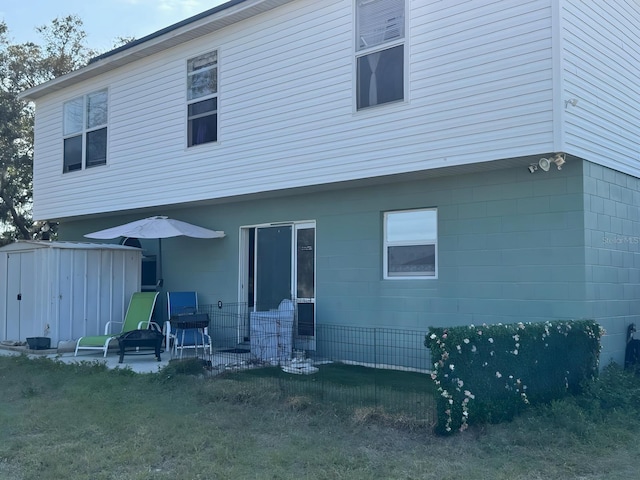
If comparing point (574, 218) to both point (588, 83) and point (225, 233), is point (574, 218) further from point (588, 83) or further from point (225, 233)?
point (225, 233)

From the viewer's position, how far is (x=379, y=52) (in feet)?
30.3

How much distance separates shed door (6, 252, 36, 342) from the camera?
12.2m

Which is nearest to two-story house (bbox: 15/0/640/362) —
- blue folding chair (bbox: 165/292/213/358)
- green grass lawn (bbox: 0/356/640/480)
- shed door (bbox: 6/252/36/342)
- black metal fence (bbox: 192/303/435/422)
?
black metal fence (bbox: 192/303/435/422)

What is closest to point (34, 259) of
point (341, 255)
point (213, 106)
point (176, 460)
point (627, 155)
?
point (213, 106)

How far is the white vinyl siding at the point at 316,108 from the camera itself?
785 centimetres

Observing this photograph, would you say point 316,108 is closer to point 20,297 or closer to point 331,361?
point 331,361

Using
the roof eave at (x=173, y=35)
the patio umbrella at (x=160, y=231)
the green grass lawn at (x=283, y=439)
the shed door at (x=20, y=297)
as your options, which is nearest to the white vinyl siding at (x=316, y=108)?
the roof eave at (x=173, y=35)

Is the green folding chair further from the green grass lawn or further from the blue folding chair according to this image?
the green grass lawn

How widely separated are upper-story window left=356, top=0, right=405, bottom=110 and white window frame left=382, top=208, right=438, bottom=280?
1.65 m

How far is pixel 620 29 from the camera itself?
359 inches

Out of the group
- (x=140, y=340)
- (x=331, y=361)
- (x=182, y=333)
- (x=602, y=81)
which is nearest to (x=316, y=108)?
(x=331, y=361)

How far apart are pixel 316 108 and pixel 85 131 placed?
258 inches

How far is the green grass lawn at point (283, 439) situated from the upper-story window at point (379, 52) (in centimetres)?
412

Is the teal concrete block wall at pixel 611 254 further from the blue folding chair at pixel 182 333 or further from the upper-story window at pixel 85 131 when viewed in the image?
the upper-story window at pixel 85 131
